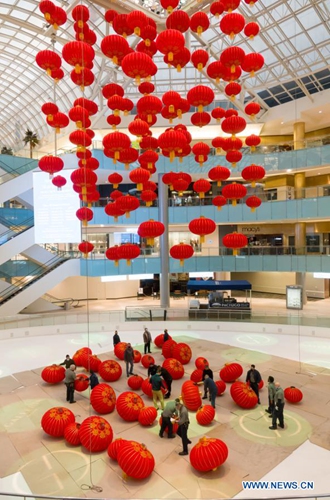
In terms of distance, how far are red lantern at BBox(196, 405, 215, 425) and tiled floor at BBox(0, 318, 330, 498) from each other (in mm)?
164

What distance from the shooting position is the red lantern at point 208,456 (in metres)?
7.09

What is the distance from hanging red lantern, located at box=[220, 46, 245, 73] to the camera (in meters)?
7.64

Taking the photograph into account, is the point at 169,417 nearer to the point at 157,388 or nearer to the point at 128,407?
the point at 128,407

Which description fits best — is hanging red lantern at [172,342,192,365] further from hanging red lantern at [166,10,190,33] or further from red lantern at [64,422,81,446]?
hanging red lantern at [166,10,190,33]

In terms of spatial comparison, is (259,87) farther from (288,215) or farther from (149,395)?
(149,395)

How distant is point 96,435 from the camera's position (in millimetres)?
7867

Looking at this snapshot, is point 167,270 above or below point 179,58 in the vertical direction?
below

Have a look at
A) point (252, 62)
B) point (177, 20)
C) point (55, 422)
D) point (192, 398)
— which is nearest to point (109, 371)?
point (192, 398)

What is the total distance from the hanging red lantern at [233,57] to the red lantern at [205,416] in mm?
8145

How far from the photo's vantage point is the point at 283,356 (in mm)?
15148

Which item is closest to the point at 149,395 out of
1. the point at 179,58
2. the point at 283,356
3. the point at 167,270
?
the point at 283,356

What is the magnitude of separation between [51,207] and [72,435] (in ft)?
62.1

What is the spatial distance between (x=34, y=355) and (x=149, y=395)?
Result: 7237 millimetres

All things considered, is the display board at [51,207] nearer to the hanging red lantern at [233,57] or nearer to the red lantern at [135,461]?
the hanging red lantern at [233,57]
